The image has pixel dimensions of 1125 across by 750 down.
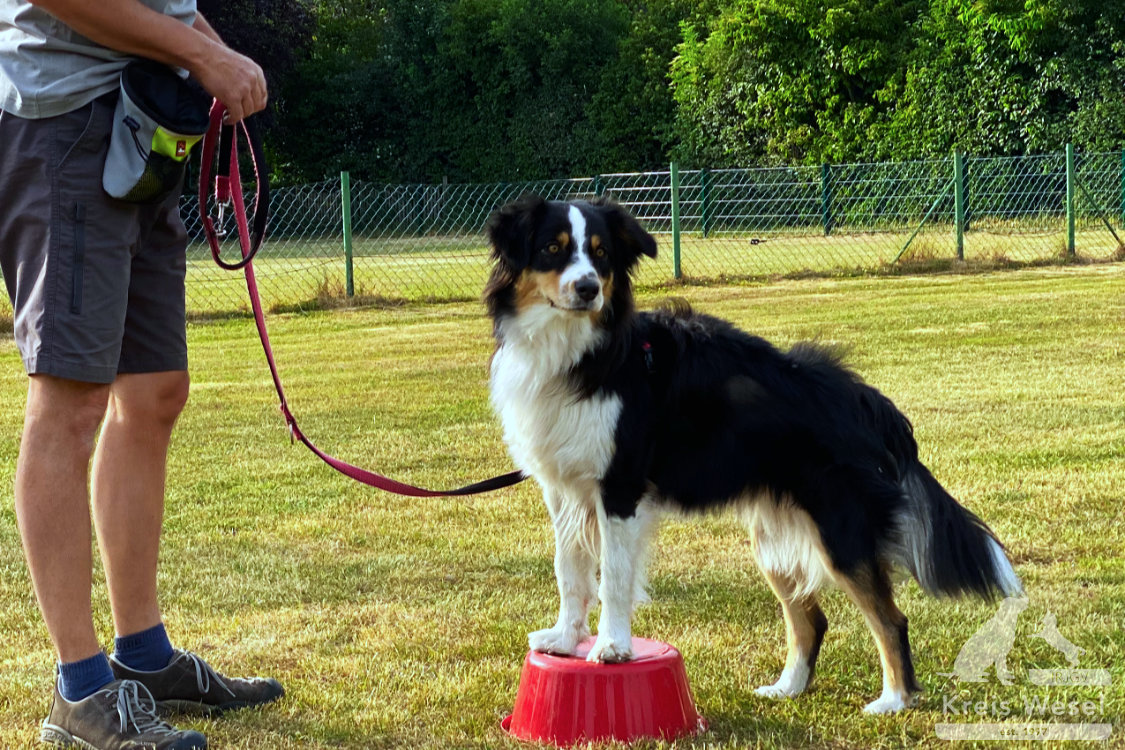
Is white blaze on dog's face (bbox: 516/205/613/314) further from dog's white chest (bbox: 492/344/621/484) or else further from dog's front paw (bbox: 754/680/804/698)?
dog's front paw (bbox: 754/680/804/698)

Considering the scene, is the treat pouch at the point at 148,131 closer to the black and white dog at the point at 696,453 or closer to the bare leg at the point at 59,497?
the bare leg at the point at 59,497

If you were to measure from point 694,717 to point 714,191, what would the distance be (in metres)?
17.3

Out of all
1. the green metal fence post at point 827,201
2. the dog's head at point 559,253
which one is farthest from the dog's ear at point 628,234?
the green metal fence post at point 827,201

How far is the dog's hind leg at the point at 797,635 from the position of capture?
3389mm

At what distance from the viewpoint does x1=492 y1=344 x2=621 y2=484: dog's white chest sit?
3.20 meters

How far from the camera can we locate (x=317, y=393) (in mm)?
8742

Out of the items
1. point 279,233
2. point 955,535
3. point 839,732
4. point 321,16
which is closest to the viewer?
point 839,732

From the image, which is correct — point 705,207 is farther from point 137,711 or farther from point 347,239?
point 137,711

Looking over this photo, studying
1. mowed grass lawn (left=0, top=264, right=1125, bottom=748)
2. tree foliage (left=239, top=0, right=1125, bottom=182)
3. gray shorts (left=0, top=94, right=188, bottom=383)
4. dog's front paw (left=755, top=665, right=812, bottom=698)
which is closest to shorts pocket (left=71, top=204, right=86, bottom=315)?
gray shorts (left=0, top=94, right=188, bottom=383)

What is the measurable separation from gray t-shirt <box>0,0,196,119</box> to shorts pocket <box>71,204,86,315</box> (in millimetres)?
238

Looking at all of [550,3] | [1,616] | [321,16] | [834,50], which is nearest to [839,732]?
[1,616]

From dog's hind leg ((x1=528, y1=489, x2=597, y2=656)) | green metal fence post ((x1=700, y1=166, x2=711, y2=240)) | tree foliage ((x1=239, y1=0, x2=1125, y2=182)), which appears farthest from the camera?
tree foliage ((x1=239, y1=0, x2=1125, y2=182))

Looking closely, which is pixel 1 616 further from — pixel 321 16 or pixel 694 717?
pixel 321 16

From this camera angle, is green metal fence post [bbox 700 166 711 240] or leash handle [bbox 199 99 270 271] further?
green metal fence post [bbox 700 166 711 240]
